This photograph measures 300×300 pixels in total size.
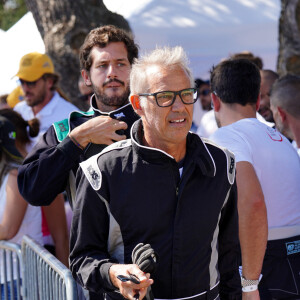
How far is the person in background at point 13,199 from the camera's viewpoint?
377 centimetres

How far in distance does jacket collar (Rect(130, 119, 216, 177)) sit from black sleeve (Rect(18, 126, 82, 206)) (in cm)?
43

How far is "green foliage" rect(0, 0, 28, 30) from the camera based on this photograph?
19.6 m

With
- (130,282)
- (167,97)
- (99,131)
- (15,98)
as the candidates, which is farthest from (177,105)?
(15,98)

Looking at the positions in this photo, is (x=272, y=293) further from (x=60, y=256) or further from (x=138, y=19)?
(x=138, y=19)

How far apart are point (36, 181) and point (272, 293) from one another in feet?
4.62

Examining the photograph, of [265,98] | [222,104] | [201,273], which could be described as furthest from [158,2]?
[201,273]

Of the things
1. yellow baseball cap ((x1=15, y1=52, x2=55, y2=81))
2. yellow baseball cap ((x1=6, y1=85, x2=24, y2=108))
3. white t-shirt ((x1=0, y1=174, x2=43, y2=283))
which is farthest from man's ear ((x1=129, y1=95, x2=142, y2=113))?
yellow baseball cap ((x1=6, y1=85, x2=24, y2=108))

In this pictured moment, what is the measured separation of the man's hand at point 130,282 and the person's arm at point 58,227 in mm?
1690

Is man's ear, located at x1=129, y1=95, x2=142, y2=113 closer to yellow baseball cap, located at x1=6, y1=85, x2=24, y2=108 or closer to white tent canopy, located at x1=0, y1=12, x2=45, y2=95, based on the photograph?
yellow baseball cap, located at x1=6, y1=85, x2=24, y2=108

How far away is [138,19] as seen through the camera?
30.1ft

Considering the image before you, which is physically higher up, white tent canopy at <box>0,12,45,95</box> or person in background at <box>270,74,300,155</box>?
person in background at <box>270,74,300,155</box>

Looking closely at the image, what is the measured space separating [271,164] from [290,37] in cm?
383

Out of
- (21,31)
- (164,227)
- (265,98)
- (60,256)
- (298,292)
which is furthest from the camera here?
(21,31)

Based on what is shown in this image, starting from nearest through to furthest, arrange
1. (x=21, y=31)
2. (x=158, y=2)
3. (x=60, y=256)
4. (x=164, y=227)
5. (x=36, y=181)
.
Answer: (x=164, y=227) < (x=36, y=181) < (x=60, y=256) < (x=21, y=31) < (x=158, y=2)
